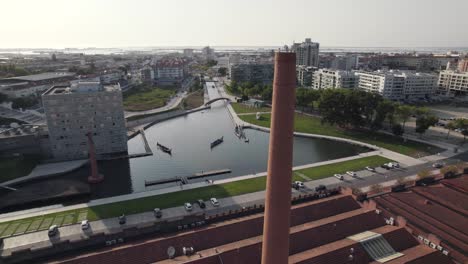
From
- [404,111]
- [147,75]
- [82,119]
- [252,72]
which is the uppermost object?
[252,72]

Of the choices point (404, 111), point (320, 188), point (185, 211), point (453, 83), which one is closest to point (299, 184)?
point (320, 188)

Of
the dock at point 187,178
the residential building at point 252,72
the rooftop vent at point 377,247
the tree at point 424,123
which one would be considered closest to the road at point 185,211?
the dock at point 187,178

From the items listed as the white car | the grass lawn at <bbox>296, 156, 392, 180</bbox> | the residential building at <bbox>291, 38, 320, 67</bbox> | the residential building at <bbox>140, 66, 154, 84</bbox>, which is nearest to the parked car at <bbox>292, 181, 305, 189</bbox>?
the white car

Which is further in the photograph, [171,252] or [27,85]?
[27,85]

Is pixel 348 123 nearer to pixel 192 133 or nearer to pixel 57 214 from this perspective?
pixel 192 133

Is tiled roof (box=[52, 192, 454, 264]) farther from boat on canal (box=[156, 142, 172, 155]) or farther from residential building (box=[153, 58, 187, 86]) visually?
residential building (box=[153, 58, 187, 86])

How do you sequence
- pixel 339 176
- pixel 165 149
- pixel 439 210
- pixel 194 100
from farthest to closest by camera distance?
1. pixel 194 100
2. pixel 165 149
3. pixel 339 176
4. pixel 439 210

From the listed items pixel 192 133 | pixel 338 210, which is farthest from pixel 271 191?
pixel 192 133

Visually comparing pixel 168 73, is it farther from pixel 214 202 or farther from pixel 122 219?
pixel 122 219
